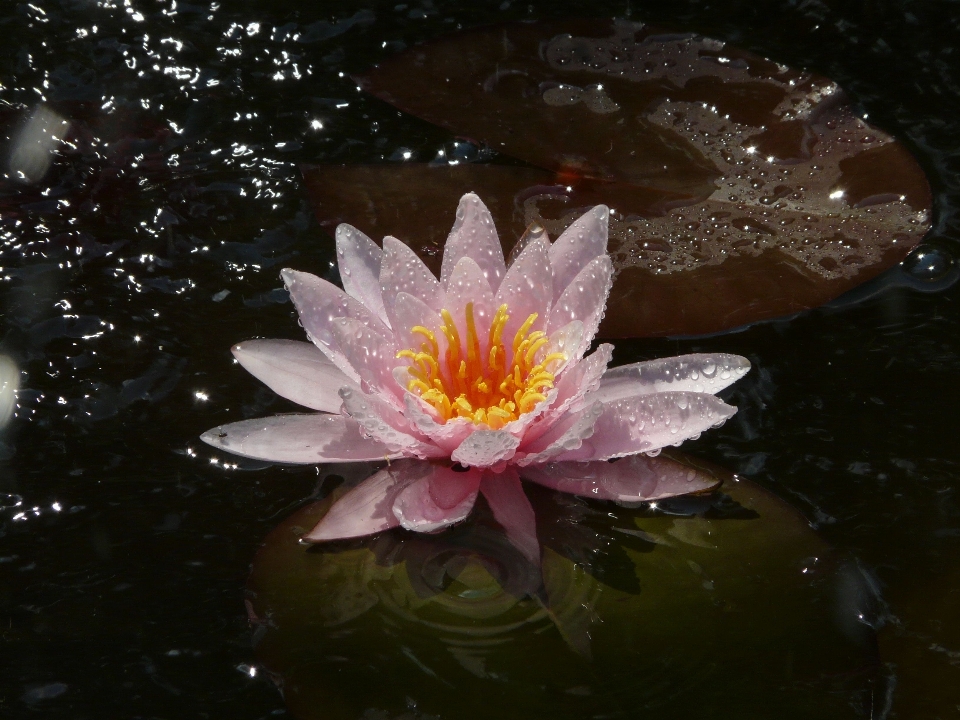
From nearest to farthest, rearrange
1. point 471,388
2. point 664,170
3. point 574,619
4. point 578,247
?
point 574,619, point 471,388, point 578,247, point 664,170

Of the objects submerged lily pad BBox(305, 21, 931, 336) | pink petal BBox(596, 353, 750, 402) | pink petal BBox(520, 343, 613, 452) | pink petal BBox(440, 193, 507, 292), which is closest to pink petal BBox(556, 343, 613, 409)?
pink petal BBox(520, 343, 613, 452)

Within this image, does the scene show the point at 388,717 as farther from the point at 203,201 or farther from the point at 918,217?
the point at 918,217

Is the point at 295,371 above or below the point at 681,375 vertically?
above

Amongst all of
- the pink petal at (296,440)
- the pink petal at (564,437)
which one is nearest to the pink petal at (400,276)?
the pink petal at (296,440)

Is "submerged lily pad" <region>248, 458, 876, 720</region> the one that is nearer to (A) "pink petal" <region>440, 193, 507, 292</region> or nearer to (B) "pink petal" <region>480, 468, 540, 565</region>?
(B) "pink petal" <region>480, 468, 540, 565</region>

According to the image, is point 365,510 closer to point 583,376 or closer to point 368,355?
point 368,355

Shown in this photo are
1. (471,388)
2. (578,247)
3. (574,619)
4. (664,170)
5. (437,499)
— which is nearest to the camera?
(574,619)

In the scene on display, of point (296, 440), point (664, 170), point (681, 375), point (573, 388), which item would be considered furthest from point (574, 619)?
point (664, 170)
